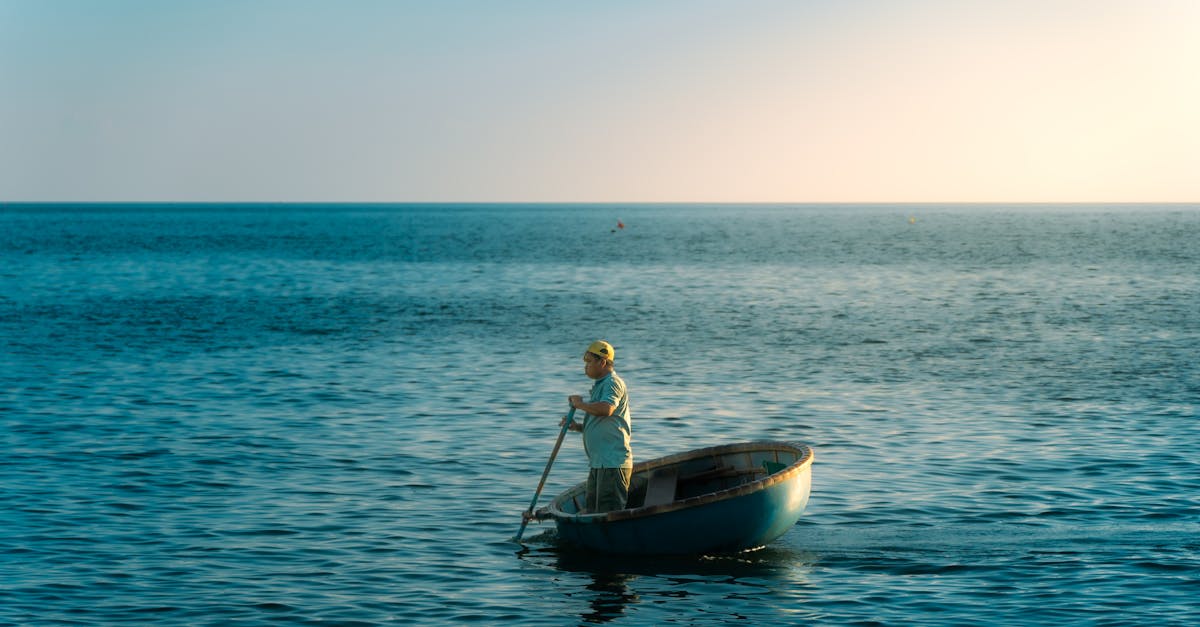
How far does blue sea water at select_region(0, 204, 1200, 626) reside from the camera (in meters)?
14.1

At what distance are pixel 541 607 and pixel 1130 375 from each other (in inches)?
867

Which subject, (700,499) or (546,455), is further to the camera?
(546,455)

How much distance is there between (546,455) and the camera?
2208cm

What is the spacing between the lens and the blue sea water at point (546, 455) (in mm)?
14148

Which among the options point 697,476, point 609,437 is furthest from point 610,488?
point 697,476

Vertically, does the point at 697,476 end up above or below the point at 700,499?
below

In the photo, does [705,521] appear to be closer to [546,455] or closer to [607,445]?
[607,445]

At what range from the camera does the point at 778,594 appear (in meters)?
14.3

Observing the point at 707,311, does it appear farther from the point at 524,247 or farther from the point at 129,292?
the point at 524,247

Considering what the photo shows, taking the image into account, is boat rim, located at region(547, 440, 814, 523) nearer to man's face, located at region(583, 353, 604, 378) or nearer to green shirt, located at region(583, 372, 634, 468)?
green shirt, located at region(583, 372, 634, 468)

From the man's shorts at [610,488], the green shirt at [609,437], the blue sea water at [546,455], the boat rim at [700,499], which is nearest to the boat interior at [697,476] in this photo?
the boat rim at [700,499]

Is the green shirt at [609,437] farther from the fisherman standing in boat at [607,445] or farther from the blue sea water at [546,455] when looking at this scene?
the blue sea water at [546,455]

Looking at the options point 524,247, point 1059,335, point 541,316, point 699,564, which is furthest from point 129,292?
point 524,247

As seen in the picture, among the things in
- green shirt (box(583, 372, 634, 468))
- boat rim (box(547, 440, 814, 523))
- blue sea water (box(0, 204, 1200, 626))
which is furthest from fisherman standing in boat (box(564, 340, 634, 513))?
blue sea water (box(0, 204, 1200, 626))
